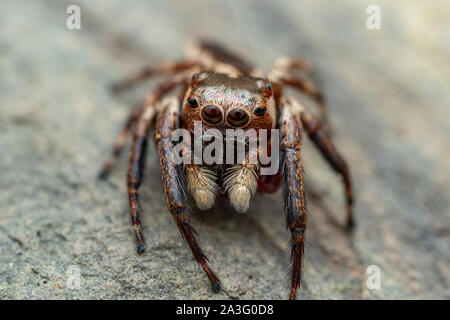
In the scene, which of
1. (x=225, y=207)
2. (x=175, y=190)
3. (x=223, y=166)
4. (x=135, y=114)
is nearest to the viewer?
(x=175, y=190)

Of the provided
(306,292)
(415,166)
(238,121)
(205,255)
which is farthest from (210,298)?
(415,166)

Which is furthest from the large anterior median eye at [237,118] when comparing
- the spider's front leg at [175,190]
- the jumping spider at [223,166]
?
the spider's front leg at [175,190]

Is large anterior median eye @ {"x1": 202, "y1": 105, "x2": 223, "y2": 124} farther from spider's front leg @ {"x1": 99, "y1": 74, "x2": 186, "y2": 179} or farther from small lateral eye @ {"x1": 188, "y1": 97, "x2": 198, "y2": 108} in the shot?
spider's front leg @ {"x1": 99, "y1": 74, "x2": 186, "y2": 179}

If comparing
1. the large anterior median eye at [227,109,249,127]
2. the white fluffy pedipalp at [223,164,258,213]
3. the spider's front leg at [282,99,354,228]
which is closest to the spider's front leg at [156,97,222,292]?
the white fluffy pedipalp at [223,164,258,213]

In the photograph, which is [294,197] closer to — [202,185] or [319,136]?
[202,185]

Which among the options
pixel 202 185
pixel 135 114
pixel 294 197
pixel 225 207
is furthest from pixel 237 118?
pixel 135 114

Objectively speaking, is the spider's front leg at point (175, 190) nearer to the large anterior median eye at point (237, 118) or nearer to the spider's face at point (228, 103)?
the spider's face at point (228, 103)
